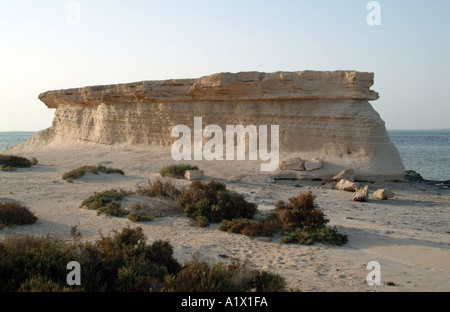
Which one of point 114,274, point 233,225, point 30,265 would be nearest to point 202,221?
point 233,225

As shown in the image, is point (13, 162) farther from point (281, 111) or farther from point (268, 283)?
point (268, 283)

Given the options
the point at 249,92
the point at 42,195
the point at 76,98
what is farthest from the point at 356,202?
the point at 76,98

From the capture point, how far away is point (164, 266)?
435 centimetres

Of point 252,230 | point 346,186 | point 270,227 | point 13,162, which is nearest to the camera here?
point 252,230

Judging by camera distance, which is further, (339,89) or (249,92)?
(249,92)

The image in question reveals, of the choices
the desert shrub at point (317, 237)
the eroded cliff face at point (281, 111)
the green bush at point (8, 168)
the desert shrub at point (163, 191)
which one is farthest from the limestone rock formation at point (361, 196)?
the green bush at point (8, 168)

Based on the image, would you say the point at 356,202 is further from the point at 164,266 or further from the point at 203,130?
the point at 203,130

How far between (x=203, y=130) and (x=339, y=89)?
6853 mm

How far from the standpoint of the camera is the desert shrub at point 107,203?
793 centimetres

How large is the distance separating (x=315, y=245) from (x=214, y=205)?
244 cm

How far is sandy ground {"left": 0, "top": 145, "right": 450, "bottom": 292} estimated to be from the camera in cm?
484

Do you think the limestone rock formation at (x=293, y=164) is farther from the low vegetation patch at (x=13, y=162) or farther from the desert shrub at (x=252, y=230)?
the low vegetation patch at (x=13, y=162)

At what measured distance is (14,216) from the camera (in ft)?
22.0

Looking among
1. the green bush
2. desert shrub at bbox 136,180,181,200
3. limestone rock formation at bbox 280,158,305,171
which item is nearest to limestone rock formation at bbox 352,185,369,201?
limestone rock formation at bbox 280,158,305,171
